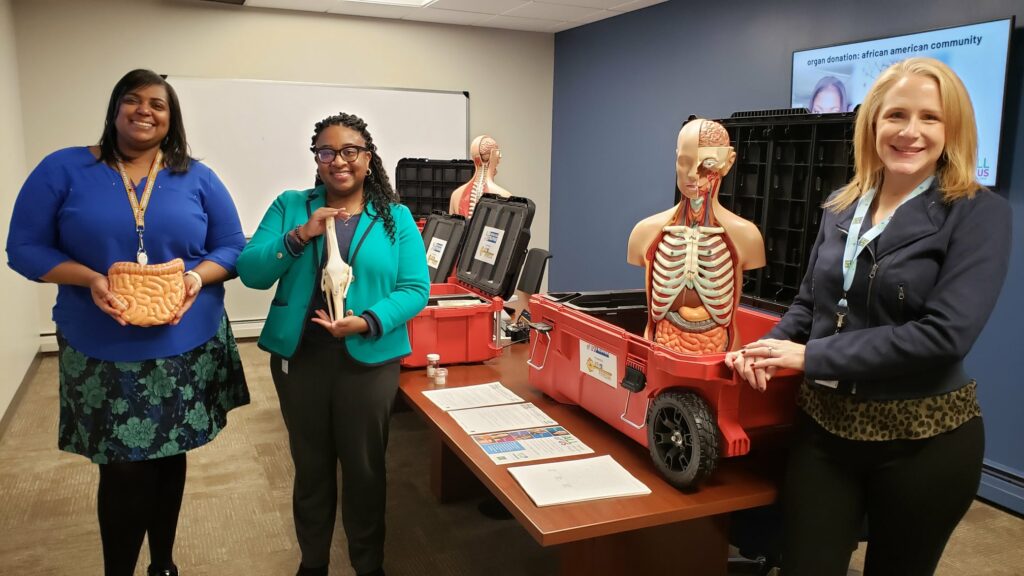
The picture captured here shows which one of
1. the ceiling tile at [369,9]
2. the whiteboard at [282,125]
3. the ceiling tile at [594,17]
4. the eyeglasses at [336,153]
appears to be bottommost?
the eyeglasses at [336,153]

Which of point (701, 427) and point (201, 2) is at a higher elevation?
point (201, 2)

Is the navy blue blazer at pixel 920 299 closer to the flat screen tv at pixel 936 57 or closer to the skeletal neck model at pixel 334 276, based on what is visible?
the skeletal neck model at pixel 334 276

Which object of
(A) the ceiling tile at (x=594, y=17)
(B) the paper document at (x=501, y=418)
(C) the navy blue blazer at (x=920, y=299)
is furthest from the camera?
(A) the ceiling tile at (x=594, y=17)

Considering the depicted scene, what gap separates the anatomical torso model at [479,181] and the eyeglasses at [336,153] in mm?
2052

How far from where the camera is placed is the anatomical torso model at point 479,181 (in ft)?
12.9

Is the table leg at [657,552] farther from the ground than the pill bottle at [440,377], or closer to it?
closer to it

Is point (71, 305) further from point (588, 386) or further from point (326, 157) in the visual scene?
point (588, 386)

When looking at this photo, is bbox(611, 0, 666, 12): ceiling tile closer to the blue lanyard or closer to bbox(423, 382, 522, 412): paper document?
bbox(423, 382, 522, 412): paper document

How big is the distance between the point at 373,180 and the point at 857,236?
1.15 m

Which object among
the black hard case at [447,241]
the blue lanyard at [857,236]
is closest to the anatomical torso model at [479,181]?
the black hard case at [447,241]

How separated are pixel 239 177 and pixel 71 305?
393 centimetres

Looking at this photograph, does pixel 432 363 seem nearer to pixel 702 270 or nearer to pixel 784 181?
pixel 702 270

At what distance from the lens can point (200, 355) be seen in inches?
75.0

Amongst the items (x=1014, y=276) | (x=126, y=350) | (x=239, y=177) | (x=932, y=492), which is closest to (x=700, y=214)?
(x=932, y=492)
